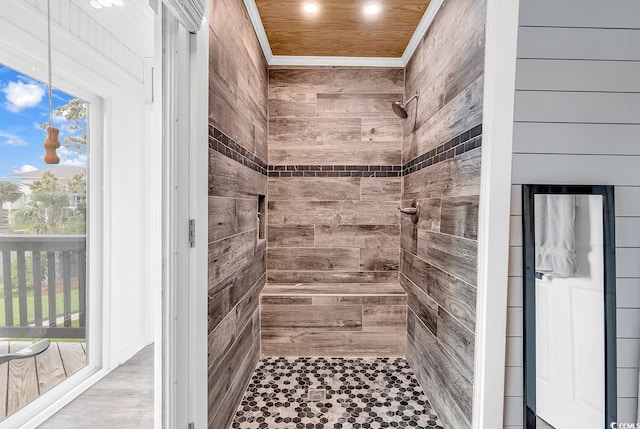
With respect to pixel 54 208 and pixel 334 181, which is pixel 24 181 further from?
pixel 334 181

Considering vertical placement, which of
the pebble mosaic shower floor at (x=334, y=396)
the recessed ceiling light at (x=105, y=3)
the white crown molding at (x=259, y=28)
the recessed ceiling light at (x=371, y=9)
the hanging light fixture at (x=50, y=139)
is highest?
the recessed ceiling light at (x=371, y=9)

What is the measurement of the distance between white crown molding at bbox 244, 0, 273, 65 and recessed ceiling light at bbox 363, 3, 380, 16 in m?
0.73

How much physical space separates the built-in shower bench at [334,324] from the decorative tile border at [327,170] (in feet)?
3.52

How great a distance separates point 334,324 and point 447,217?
141 centimetres

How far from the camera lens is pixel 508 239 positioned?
1412 mm

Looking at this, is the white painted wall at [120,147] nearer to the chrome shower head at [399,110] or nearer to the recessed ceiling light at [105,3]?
the recessed ceiling light at [105,3]

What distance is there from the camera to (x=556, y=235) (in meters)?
1.43

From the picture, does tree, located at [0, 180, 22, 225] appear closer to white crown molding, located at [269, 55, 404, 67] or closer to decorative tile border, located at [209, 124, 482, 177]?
decorative tile border, located at [209, 124, 482, 177]

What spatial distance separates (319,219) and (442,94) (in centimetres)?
151

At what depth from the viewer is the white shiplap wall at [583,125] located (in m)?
1.42

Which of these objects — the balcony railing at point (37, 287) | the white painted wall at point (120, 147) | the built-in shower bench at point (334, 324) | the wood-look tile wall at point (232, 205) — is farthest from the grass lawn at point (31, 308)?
the built-in shower bench at point (334, 324)

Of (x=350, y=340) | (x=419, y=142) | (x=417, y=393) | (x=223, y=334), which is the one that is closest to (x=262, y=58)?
(x=419, y=142)

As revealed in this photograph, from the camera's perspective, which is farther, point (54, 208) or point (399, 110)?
point (399, 110)

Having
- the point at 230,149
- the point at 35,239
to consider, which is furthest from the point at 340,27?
the point at 35,239
